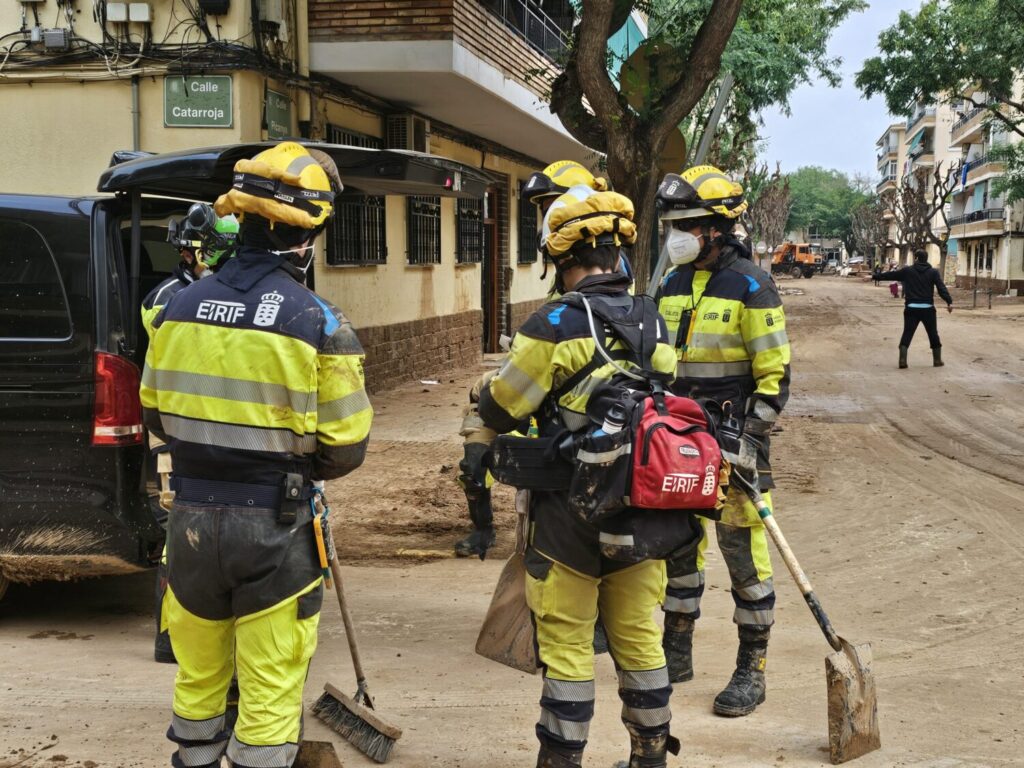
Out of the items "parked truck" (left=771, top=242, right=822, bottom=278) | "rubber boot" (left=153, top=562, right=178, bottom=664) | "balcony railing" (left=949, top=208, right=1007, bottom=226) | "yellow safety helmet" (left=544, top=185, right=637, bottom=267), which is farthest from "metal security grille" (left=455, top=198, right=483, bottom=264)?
"parked truck" (left=771, top=242, right=822, bottom=278)

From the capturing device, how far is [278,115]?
35.7 ft

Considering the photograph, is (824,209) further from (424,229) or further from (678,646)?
(678,646)

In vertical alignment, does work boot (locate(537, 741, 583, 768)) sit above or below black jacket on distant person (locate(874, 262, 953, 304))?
below

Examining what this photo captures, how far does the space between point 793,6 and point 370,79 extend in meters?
19.2

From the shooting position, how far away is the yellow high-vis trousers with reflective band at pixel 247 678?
113 inches

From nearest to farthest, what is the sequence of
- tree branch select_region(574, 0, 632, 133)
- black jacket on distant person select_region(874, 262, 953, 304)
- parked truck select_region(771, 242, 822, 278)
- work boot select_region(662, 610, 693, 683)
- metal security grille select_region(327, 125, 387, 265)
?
work boot select_region(662, 610, 693, 683)
tree branch select_region(574, 0, 632, 133)
metal security grille select_region(327, 125, 387, 265)
black jacket on distant person select_region(874, 262, 953, 304)
parked truck select_region(771, 242, 822, 278)

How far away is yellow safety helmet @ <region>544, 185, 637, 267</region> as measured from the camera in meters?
3.29

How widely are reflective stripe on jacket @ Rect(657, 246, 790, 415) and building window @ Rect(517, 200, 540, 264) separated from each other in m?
16.1

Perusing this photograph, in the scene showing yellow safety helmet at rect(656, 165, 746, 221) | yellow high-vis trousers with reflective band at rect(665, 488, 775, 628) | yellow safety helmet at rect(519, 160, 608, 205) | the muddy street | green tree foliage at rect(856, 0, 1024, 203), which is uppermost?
green tree foliage at rect(856, 0, 1024, 203)

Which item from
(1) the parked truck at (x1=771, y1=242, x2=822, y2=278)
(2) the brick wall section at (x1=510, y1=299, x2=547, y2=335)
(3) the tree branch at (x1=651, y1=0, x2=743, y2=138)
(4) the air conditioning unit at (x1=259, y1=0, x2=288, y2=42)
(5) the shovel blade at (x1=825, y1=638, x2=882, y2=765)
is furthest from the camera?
(1) the parked truck at (x1=771, y1=242, x2=822, y2=278)

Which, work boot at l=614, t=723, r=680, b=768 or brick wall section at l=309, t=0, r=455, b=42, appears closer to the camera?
work boot at l=614, t=723, r=680, b=768

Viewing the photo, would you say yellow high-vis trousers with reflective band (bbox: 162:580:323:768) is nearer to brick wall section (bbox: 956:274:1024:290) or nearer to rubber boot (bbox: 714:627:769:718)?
rubber boot (bbox: 714:627:769:718)

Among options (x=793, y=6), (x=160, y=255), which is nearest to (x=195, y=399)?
(x=160, y=255)

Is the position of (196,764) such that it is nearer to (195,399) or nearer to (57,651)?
(195,399)
